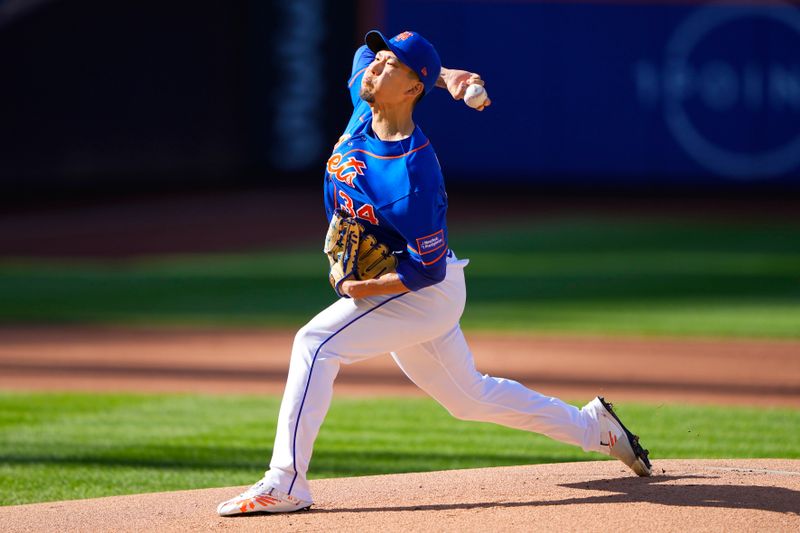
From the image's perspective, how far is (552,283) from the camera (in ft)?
47.0

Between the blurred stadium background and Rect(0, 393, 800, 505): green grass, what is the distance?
4.26 m

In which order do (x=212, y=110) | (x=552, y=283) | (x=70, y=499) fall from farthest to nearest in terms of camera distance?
(x=212, y=110), (x=552, y=283), (x=70, y=499)

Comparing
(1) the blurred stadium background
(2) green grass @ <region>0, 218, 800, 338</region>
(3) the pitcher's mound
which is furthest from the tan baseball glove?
(1) the blurred stadium background

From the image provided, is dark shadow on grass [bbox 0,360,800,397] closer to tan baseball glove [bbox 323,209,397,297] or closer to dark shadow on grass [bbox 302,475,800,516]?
dark shadow on grass [bbox 302,475,800,516]

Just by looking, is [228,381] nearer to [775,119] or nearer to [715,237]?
[715,237]

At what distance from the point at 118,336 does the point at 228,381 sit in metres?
2.37

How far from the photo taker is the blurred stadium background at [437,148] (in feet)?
48.2

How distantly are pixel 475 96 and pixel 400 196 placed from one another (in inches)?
18.2

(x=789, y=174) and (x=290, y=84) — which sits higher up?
(x=290, y=84)

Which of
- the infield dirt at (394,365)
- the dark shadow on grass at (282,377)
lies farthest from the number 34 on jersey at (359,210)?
the dark shadow on grass at (282,377)

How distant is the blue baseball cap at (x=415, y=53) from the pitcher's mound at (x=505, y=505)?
5.39 feet

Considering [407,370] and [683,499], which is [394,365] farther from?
[683,499]

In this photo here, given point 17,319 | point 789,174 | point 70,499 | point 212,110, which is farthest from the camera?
point 212,110

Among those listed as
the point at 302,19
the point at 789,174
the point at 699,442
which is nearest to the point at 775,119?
the point at 789,174
